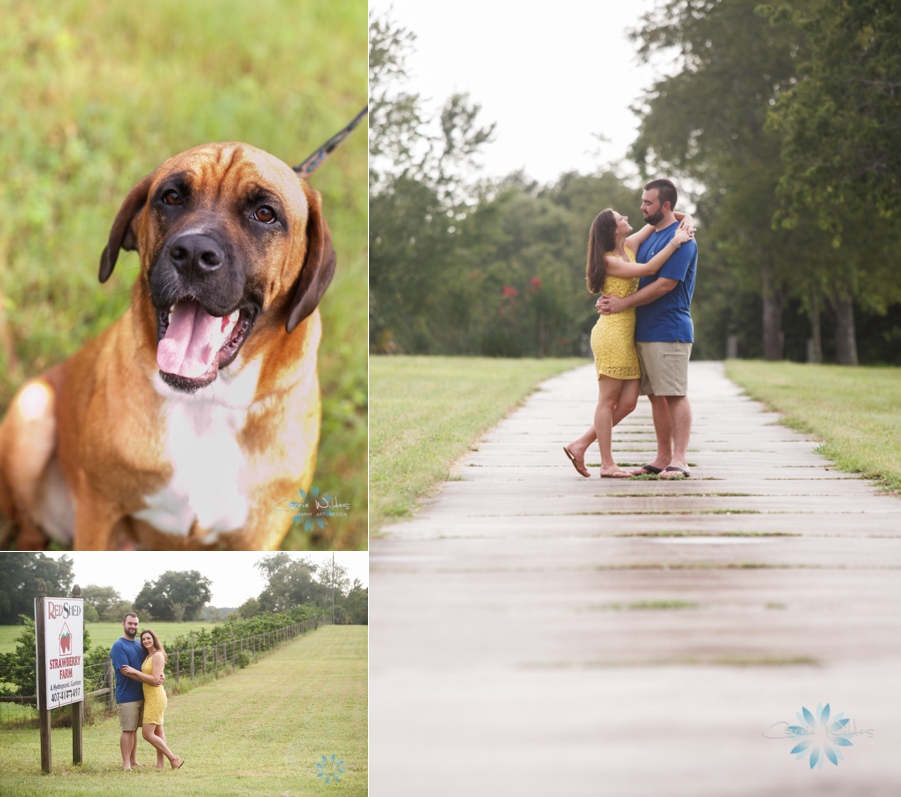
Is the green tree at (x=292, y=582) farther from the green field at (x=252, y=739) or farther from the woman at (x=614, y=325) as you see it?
the woman at (x=614, y=325)

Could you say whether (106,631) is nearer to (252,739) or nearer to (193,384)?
(252,739)

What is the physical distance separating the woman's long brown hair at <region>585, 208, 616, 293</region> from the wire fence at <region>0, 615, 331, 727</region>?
5.06 ft

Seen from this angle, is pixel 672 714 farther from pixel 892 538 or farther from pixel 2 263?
pixel 2 263

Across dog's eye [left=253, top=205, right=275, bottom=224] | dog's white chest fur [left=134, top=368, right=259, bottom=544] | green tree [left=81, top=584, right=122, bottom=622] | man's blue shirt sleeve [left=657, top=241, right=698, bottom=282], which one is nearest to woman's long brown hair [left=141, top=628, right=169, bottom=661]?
green tree [left=81, top=584, right=122, bottom=622]

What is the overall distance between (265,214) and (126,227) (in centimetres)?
45

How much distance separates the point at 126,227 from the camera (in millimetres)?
2543

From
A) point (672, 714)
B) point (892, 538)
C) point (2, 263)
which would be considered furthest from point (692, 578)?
point (2, 263)

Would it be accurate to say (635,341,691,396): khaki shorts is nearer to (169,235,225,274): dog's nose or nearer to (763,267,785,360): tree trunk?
(763,267,785,360): tree trunk

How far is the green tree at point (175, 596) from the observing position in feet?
9.67

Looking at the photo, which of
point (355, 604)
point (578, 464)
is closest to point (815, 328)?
point (578, 464)

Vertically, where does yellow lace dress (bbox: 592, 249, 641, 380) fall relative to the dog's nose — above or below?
below

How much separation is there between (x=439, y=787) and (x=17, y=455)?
1.69 m

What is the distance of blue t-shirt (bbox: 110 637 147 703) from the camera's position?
300cm

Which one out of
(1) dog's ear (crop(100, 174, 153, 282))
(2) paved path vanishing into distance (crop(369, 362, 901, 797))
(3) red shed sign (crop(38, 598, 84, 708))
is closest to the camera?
(1) dog's ear (crop(100, 174, 153, 282))
